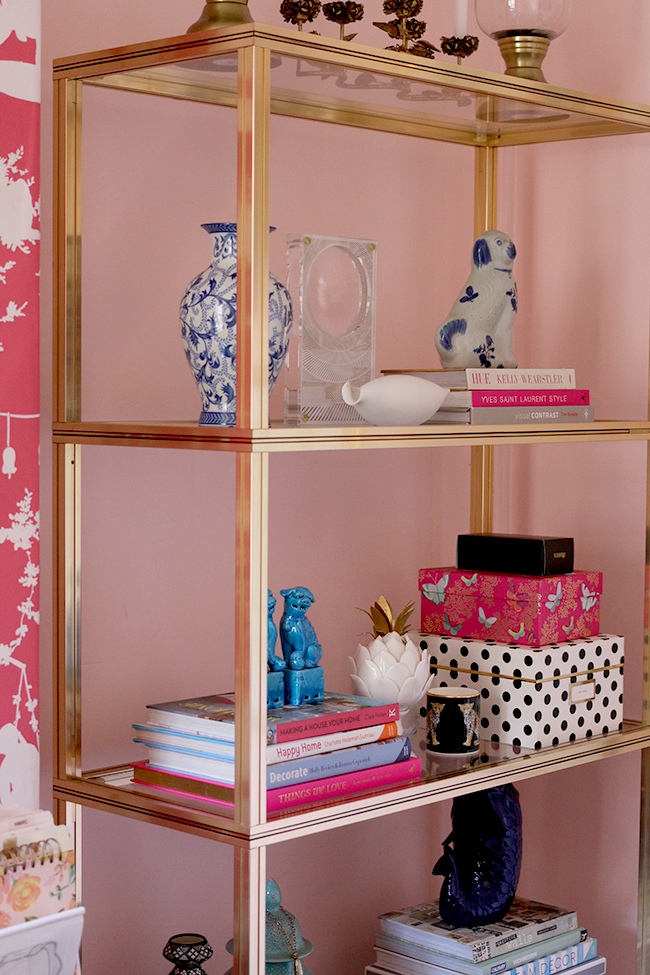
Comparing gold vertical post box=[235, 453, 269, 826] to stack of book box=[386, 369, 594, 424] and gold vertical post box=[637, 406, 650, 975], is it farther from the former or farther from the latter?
gold vertical post box=[637, 406, 650, 975]

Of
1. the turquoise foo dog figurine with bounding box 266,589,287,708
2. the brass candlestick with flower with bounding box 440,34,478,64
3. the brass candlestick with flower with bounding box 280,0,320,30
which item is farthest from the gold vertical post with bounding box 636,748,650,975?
the brass candlestick with flower with bounding box 280,0,320,30

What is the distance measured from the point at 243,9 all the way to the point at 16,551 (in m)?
0.72

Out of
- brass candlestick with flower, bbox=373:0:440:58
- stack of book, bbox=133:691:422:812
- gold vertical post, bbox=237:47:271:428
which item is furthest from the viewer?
brass candlestick with flower, bbox=373:0:440:58

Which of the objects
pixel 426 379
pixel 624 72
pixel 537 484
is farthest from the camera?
pixel 537 484

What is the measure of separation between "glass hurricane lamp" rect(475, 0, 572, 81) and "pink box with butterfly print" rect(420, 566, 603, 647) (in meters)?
0.73

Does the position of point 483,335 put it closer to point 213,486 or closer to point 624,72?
point 213,486

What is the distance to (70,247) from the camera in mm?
1620

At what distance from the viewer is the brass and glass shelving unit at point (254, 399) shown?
1378 mm

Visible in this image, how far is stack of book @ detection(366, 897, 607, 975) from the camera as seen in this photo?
1845 mm

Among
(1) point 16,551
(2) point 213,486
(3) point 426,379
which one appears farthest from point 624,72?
(1) point 16,551

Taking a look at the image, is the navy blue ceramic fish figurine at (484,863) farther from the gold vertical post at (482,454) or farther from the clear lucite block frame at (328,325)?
the clear lucite block frame at (328,325)

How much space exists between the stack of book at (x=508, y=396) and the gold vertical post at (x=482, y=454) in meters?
0.44

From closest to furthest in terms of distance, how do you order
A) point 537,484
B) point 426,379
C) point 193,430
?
1. point 193,430
2. point 426,379
3. point 537,484

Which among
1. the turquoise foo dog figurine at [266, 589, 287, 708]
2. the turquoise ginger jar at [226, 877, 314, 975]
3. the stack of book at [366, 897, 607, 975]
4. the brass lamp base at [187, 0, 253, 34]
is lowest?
the stack of book at [366, 897, 607, 975]
